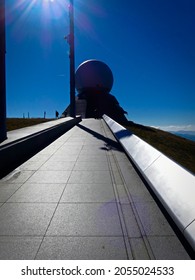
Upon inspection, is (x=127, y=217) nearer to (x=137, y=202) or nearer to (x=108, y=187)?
(x=137, y=202)

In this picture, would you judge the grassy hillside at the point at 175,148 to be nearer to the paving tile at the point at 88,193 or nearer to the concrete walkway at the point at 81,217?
the concrete walkway at the point at 81,217

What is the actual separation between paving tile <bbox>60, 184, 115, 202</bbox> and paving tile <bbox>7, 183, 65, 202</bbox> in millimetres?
177

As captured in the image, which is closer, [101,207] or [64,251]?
[64,251]

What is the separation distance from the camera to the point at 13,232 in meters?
3.90

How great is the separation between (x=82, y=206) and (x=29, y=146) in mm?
6017

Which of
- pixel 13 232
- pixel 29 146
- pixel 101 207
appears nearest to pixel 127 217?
pixel 101 207

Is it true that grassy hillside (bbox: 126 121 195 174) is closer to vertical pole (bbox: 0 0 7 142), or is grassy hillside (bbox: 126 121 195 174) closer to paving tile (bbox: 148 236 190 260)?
vertical pole (bbox: 0 0 7 142)

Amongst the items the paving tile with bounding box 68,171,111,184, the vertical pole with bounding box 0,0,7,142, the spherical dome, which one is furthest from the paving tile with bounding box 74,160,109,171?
the spherical dome

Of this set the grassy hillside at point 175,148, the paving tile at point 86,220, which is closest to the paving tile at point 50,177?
the paving tile at point 86,220

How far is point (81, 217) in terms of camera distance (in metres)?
4.39

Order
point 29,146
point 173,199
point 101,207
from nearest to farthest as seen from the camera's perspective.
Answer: point 173,199, point 101,207, point 29,146

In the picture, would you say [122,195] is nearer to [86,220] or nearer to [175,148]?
[86,220]

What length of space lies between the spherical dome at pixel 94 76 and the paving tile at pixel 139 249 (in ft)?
187

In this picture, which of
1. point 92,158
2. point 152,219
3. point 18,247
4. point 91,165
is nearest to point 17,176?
point 91,165
